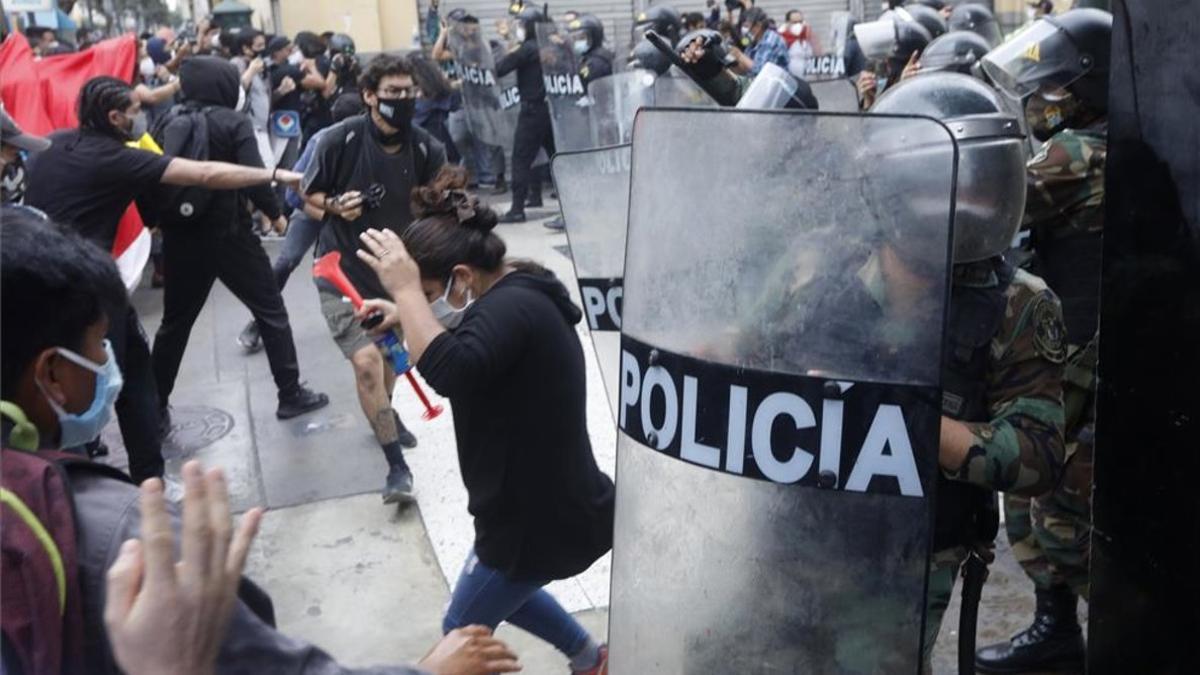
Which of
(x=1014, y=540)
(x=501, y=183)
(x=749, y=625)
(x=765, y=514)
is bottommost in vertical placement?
(x=501, y=183)

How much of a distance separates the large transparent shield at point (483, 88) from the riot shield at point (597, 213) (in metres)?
8.59

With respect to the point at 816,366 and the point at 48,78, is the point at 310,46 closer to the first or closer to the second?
the point at 48,78

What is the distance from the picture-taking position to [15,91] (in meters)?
7.04

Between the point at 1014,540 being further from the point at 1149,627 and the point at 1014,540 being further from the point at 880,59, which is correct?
the point at 880,59

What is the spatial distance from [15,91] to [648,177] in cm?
626

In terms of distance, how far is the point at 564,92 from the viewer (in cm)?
965

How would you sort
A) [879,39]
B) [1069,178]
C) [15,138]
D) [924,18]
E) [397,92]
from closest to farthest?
1. [1069,178]
2. [15,138]
3. [397,92]
4. [879,39]
5. [924,18]

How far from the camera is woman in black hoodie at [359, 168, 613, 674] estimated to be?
2809mm

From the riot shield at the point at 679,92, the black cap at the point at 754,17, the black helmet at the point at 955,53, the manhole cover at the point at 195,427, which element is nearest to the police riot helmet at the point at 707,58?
the riot shield at the point at 679,92

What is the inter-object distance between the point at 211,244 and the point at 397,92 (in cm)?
139

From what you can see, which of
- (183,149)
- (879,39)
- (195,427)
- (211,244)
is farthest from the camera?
(879,39)

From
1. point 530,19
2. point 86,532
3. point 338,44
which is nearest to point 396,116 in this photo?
point 86,532

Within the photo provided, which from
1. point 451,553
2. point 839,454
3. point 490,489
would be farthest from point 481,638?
point 451,553

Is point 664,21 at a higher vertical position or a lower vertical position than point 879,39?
lower
